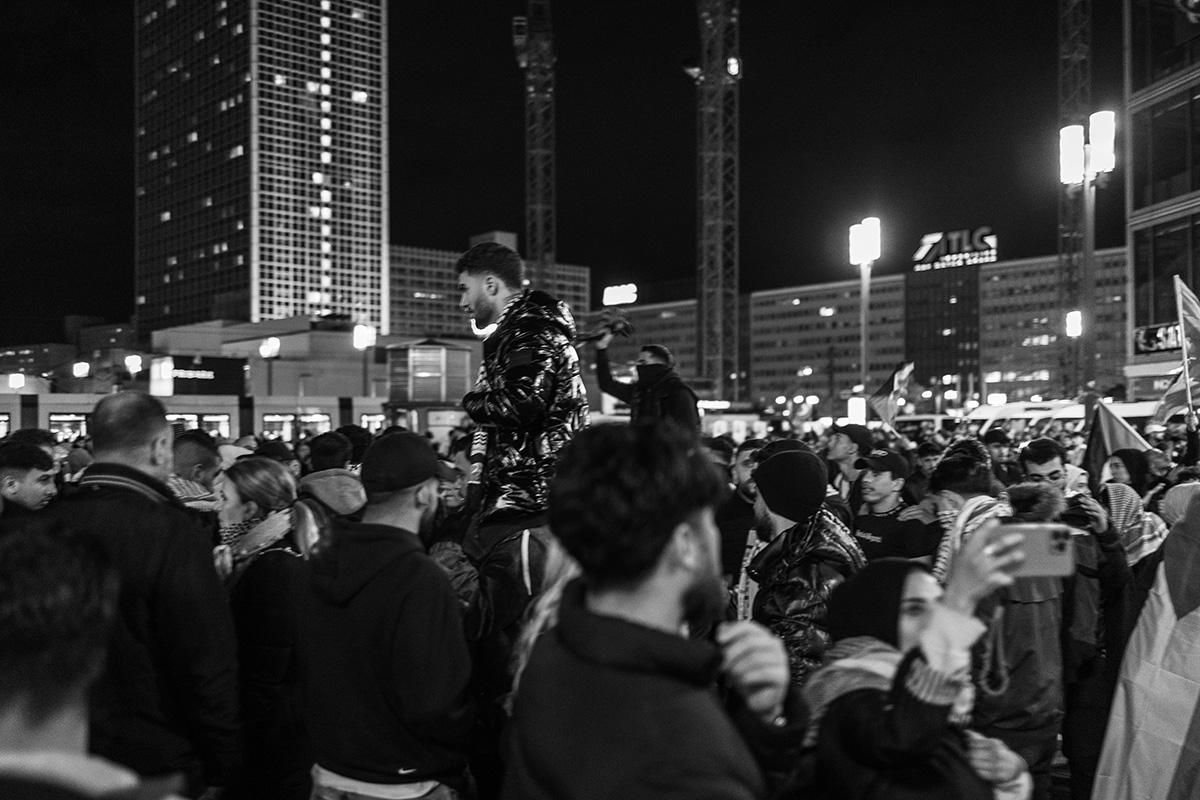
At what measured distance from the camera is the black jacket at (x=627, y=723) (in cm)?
180

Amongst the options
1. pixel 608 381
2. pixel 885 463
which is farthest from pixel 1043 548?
pixel 885 463

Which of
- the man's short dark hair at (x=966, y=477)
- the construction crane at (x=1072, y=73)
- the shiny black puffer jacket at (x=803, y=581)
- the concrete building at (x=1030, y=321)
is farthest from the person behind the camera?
the concrete building at (x=1030, y=321)

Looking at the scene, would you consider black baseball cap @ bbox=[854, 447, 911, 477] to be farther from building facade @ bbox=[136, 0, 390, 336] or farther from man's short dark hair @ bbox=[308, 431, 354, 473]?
building facade @ bbox=[136, 0, 390, 336]

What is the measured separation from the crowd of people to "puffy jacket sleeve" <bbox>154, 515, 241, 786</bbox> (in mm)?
10

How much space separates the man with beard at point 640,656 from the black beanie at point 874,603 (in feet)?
1.70

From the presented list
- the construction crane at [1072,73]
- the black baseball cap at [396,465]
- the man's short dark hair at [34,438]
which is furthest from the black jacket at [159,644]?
the construction crane at [1072,73]

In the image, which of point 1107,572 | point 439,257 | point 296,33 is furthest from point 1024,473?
point 439,257

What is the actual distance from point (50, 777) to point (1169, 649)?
13.8 ft

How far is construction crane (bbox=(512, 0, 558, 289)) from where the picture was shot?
69.9 m

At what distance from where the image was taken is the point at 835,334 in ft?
522

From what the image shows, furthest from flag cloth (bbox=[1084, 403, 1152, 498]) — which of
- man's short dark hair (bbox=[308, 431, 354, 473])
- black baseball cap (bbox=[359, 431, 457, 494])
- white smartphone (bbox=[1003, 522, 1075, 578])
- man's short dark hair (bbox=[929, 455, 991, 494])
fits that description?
white smartphone (bbox=[1003, 522, 1075, 578])

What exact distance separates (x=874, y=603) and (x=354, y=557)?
169 centimetres

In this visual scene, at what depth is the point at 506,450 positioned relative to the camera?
445 centimetres

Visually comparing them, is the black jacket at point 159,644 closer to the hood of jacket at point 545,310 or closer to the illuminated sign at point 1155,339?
the hood of jacket at point 545,310
